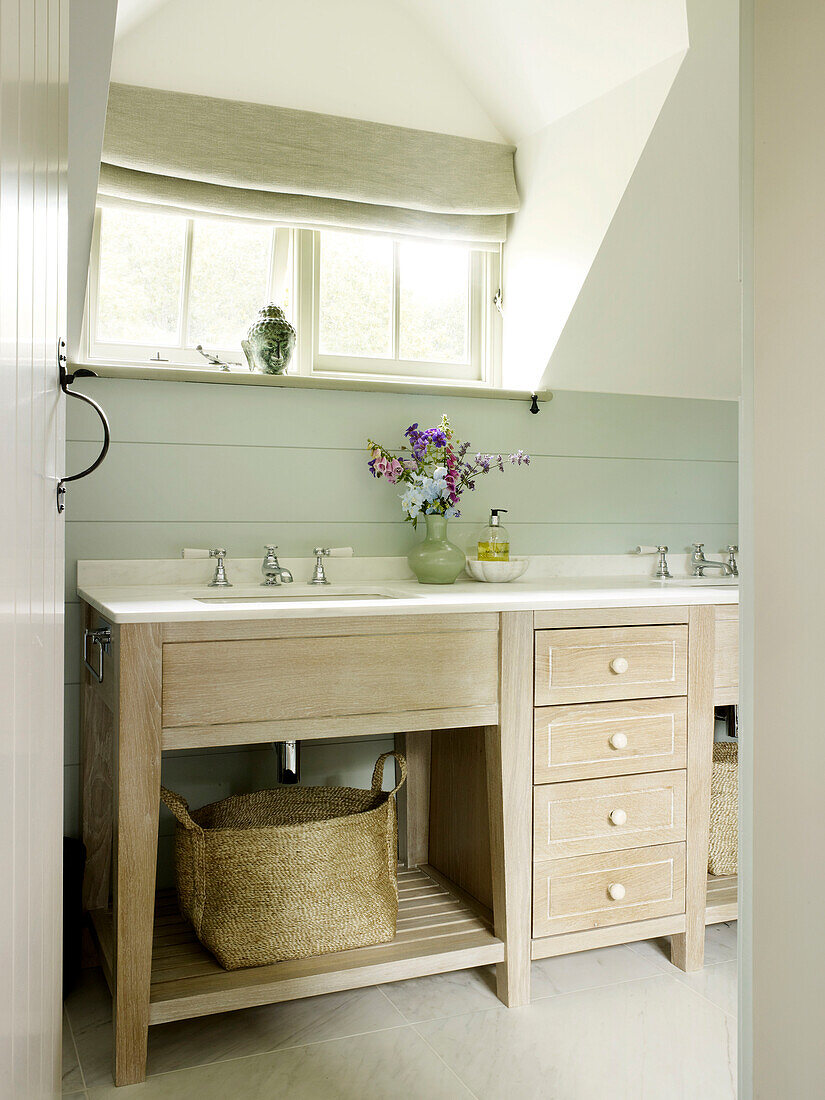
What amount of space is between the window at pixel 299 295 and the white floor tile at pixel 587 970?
1.58m

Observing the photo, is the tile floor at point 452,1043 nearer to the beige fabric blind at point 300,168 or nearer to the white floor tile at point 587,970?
the white floor tile at point 587,970

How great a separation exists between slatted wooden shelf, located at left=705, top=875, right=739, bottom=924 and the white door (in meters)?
1.64

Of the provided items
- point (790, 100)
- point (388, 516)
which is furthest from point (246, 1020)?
point (790, 100)

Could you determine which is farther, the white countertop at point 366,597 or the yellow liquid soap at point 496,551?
the yellow liquid soap at point 496,551

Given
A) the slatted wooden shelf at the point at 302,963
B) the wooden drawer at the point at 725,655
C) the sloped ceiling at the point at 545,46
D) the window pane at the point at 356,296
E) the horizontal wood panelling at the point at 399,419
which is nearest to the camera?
the slatted wooden shelf at the point at 302,963

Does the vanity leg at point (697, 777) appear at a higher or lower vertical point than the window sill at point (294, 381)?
lower

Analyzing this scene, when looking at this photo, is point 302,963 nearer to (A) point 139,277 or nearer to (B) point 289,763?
(B) point 289,763

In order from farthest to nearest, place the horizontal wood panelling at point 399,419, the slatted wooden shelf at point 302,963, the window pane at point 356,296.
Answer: the window pane at point 356,296 < the horizontal wood panelling at point 399,419 < the slatted wooden shelf at point 302,963

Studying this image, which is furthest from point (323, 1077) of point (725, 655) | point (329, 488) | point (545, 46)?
point (545, 46)

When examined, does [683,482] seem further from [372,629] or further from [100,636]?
[100,636]

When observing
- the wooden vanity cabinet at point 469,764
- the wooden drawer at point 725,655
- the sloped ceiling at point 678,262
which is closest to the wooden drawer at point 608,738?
the wooden vanity cabinet at point 469,764

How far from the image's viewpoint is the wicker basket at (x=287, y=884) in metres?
1.84

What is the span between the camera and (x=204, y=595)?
220cm

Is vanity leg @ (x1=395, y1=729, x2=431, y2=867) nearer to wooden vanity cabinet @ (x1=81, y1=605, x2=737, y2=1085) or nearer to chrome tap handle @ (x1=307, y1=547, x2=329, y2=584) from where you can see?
wooden vanity cabinet @ (x1=81, y1=605, x2=737, y2=1085)
